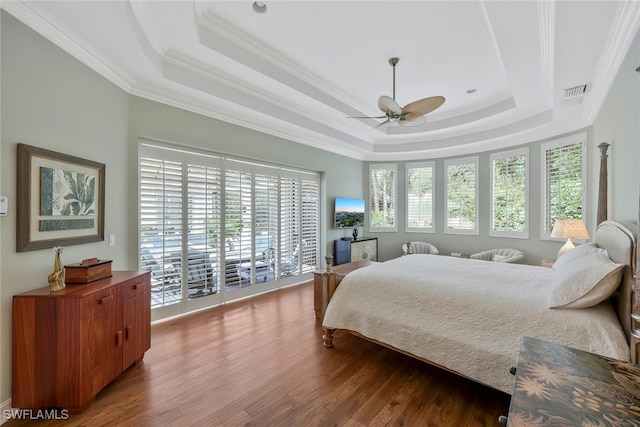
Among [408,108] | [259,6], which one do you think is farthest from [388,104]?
[259,6]

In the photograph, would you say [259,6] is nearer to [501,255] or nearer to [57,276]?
[57,276]

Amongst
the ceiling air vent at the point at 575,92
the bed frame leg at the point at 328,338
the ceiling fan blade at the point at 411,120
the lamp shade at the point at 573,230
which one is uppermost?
the ceiling air vent at the point at 575,92

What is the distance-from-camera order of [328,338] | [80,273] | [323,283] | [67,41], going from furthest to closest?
1. [323,283]
2. [328,338]
3. [67,41]
4. [80,273]

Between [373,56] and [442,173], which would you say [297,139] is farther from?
[442,173]

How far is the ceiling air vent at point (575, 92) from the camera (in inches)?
118

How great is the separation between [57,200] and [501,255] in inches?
243

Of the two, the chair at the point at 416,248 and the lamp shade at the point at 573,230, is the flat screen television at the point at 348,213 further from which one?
the lamp shade at the point at 573,230

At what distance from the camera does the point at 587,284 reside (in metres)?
1.65

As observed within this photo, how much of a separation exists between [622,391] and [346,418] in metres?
1.44

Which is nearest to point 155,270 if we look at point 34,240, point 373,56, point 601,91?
point 34,240

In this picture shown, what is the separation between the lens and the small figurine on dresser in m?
1.86

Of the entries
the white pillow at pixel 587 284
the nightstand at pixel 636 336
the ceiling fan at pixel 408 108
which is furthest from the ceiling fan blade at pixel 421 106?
the nightstand at pixel 636 336

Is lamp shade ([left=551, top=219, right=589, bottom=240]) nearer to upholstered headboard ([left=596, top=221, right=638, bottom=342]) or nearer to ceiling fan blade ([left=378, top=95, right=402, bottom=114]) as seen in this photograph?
upholstered headboard ([left=596, top=221, right=638, bottom=342])

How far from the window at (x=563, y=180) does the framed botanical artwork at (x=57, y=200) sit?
6078 mm
